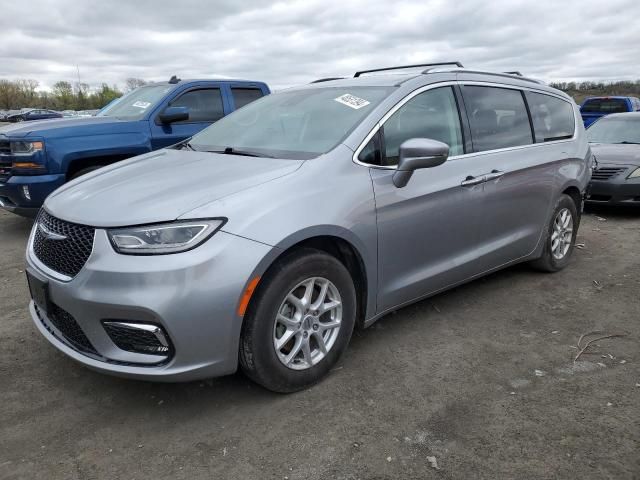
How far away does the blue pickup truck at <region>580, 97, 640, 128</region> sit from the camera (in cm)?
1455

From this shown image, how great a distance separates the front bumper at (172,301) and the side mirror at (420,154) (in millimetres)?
1018

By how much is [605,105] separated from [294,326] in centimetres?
1538

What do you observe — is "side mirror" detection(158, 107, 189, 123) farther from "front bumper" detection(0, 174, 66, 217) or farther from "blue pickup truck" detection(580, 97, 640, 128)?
"blue pickup truck" detection(580, 97, 640, 128)

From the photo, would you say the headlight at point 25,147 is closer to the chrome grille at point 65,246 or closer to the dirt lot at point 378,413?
the dirt lot at point 378,413

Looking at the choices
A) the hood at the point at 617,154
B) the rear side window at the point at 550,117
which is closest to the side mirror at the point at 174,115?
the rear side window at the point at 550,117

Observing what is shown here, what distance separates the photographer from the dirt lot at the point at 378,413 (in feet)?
7.63

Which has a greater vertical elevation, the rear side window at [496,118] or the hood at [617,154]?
the rear side window at [496,118]

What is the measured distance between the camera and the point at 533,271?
4.92m

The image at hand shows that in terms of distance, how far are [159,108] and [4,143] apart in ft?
5.72

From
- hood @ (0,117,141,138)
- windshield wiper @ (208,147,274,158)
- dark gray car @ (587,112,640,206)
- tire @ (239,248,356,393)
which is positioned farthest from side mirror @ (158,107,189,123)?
dark gray car @ (587,112,640,206)

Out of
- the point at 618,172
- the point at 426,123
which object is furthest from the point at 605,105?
the point at 426,123

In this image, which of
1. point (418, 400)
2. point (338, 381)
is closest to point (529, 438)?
point (418, 400)

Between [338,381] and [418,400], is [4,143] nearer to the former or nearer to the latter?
[338,381]

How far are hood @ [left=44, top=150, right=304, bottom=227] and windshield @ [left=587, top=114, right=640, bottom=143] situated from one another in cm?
751
